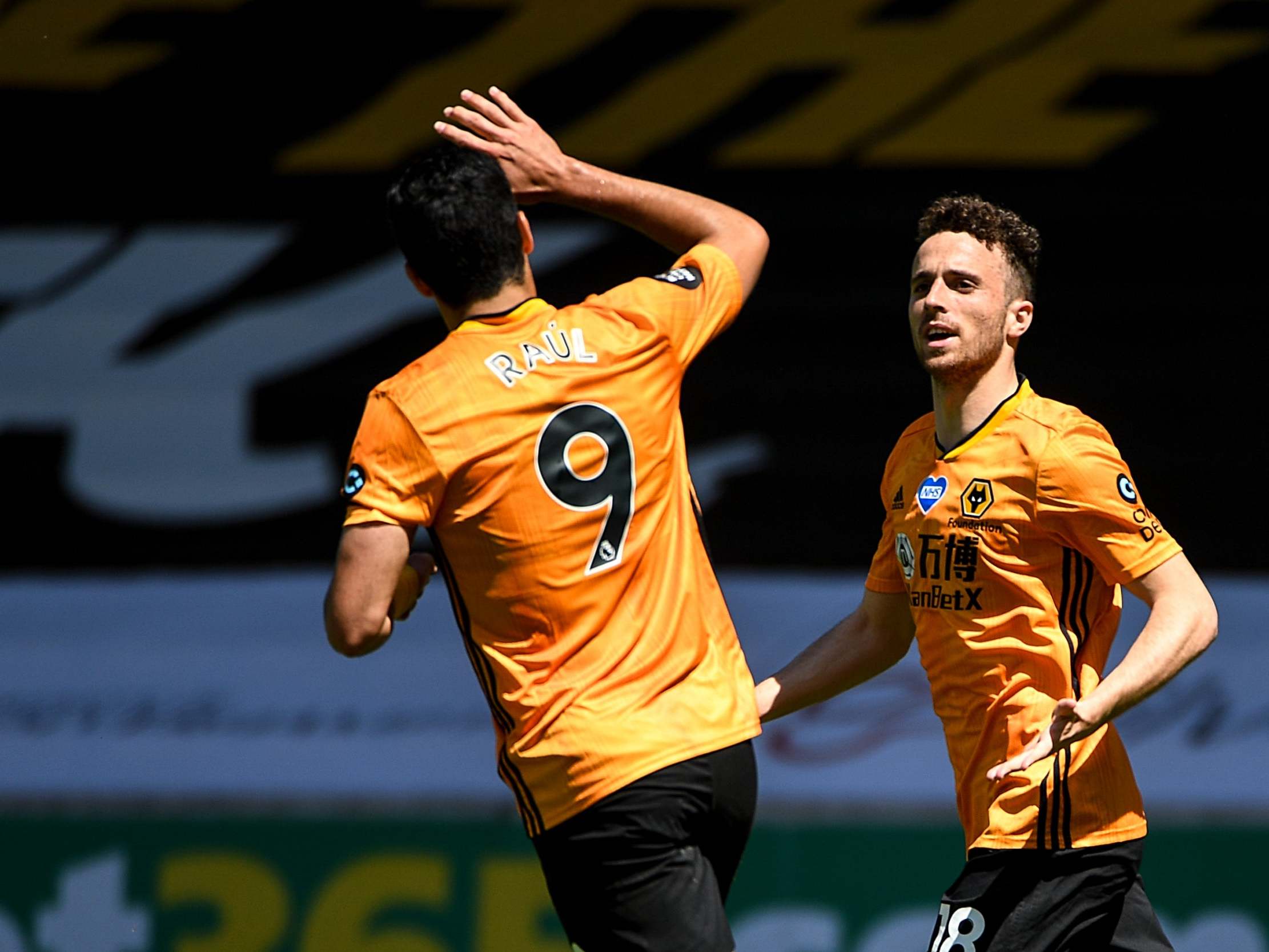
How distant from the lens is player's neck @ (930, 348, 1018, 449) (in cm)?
328

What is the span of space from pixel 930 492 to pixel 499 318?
100 cm

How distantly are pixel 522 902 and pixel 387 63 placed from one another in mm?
2935

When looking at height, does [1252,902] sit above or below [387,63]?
below

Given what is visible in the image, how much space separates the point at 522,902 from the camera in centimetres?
548

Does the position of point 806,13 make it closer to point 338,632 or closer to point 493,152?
point 493,152

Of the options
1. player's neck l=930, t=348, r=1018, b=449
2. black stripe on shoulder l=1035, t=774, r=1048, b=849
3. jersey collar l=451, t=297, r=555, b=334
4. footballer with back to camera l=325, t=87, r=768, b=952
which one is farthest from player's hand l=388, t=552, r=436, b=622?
black stripe on shoulder l=1035, t=774, r=1048, b=849

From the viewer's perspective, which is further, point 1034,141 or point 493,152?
point 1034,141

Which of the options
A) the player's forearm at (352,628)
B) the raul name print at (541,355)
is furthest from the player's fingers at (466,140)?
the player's forearm at (352,628)

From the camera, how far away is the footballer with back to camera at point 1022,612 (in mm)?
3053

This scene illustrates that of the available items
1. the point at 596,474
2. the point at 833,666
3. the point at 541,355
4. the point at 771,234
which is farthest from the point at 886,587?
the point at 771,234

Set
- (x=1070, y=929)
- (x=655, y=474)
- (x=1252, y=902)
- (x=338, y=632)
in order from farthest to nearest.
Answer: (x=1252, y=902), (x=1070, y=929), (x=655, y=474), (x=338, y=632)

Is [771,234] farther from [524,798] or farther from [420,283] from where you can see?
[524,798]

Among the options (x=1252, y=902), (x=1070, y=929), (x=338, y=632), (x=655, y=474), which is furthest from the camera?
(x=1252, y=902)

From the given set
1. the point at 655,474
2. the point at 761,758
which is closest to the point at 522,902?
the point at 761,758
